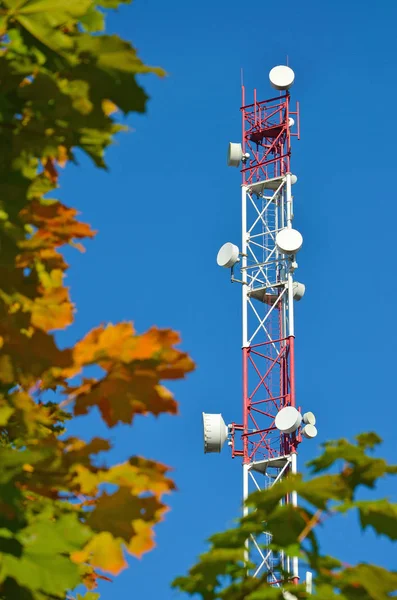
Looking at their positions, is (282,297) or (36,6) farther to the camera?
(282,297)

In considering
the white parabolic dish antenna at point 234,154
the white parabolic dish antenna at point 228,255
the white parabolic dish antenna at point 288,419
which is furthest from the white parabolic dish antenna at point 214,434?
the white parabolic dish antenna at point 234,154

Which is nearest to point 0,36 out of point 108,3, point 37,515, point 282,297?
point 108,3

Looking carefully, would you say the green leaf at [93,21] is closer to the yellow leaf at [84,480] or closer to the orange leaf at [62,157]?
the orange leaf at [62,157]

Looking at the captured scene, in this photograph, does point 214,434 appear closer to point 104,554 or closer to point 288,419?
point 288,419

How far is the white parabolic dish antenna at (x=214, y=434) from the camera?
103ft

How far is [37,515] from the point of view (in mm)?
3279

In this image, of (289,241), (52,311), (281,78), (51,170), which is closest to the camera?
(52,311)

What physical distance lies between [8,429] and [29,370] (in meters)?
0.33

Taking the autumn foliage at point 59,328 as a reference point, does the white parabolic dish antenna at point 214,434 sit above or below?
above

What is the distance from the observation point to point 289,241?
107 ft

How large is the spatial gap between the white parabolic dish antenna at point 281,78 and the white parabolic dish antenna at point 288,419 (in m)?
11.9

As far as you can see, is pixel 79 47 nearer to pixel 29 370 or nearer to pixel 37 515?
pixel 29 370

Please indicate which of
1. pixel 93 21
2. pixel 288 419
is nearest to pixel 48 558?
pixel 93 21

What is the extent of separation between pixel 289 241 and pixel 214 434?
21.1 ft
